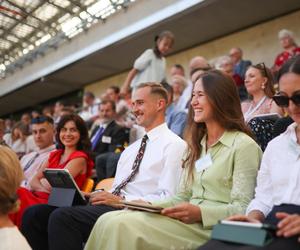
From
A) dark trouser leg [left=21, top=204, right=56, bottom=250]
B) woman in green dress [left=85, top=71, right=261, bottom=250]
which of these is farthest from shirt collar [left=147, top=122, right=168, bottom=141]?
dark trouser leg [left=21, top=204, right=56, bottom=250]

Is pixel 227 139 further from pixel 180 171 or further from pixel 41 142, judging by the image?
pixel 41 142

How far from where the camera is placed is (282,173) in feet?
4.98

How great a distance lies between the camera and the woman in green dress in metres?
1.66

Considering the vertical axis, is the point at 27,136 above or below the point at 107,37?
below

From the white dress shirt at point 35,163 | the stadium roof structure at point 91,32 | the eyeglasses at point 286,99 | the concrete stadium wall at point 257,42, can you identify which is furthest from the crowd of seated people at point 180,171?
the concrete stadium wall at point 257,42

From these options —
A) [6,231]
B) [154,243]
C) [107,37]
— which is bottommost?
[154,243]

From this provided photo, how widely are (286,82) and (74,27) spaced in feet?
26.8

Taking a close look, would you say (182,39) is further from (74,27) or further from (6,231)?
(6,231)

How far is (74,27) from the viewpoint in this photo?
9.12 meters

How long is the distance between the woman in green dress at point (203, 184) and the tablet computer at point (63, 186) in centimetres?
55

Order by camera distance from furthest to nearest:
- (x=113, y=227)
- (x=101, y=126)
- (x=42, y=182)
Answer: (x=101, y=126)
(x=42, y=182)
(x=113, y=227)

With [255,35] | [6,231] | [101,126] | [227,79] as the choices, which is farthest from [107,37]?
[6,231]

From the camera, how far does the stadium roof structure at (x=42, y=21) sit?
8.34 metres

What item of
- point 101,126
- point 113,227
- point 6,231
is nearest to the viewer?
point 6,231
